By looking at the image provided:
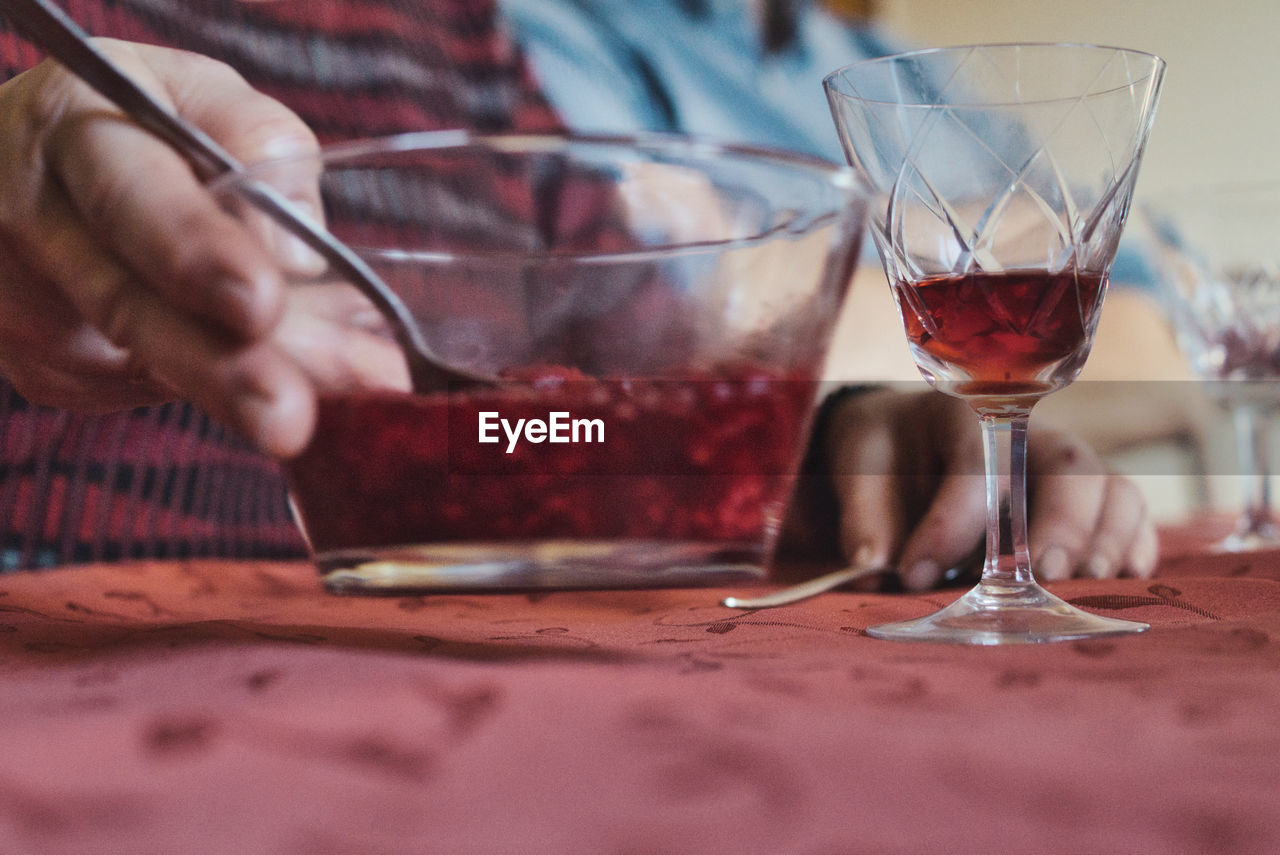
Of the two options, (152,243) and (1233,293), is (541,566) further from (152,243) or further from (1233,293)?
(1233,293)

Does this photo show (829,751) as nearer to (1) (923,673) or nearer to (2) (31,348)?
(1) (923,673)

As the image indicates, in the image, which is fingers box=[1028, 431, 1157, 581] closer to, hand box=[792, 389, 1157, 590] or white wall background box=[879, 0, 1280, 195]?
hand box=[792, 389, 1157, 590]

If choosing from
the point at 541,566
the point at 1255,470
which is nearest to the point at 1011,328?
the point at 541,566

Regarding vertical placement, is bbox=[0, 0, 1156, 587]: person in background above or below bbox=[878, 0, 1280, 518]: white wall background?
below

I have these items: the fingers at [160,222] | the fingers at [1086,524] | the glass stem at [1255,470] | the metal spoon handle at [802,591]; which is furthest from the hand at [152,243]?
the glass stem at [1255,470]

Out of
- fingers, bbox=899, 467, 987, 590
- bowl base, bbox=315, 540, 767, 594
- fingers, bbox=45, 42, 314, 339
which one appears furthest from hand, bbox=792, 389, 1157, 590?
fingers, bbox=45, 42, 314, 339

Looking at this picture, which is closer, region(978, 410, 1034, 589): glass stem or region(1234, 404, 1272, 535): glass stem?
region(978, 410, 1034, 589): glass stem
